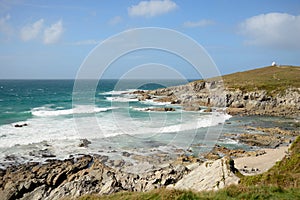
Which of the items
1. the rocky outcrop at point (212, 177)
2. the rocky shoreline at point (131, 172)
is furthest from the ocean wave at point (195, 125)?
the rocky outcrop at point (212, 177)

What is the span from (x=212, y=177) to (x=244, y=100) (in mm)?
43847

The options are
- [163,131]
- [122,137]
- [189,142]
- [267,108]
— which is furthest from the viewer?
[267,108]

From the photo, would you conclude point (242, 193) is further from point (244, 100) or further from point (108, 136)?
point (244, 100)

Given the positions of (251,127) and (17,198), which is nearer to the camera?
(17,198)

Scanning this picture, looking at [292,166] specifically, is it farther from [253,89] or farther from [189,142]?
[253,89]

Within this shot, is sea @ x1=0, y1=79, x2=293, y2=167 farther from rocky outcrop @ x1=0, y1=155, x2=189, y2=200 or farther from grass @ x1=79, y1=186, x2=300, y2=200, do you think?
grass @ x1=79, y1=186, x2=300, y2=200

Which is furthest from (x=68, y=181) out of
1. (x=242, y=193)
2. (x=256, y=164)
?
(x=256, y=164)

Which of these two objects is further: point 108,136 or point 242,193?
point 108,136

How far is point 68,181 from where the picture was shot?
1555cm

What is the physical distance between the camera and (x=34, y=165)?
727 inches

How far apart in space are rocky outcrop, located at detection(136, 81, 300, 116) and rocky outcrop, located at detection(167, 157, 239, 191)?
102 feet

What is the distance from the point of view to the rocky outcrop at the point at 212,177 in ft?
34.9

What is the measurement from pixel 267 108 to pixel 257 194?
148ft

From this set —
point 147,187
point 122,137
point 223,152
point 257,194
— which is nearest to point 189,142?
point 223,152
